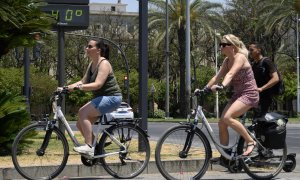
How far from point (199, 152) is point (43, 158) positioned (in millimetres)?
1930

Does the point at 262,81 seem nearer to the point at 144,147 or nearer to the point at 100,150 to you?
the point at 144,147

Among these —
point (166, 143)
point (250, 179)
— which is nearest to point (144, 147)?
point (166, 143)

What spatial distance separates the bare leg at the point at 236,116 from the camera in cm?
810

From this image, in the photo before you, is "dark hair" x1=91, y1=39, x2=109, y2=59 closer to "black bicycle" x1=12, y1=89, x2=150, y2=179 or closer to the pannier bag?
"black bicycle" x1=12, y1=89, x2=150, y2=179

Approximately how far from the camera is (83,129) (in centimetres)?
836

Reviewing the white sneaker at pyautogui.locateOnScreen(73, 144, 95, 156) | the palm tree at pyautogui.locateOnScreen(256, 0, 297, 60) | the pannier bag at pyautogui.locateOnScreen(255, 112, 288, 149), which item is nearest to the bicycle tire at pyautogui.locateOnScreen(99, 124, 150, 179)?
the white sneaker at pyautogui.locateOnScreen(73, 144, 95, 156)

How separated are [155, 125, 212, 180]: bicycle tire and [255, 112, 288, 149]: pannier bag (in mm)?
868

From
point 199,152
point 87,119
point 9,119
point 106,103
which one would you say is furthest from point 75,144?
point 9,119

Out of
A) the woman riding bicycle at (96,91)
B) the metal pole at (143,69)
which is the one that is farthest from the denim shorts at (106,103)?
the metal pole at (143,69)

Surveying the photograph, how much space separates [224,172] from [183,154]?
1.76 metres

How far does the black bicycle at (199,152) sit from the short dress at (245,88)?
1.26ft

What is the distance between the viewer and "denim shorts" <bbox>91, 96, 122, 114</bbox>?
329 inches

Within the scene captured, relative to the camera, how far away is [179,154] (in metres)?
8.21

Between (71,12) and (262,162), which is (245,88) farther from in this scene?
(71,12)
